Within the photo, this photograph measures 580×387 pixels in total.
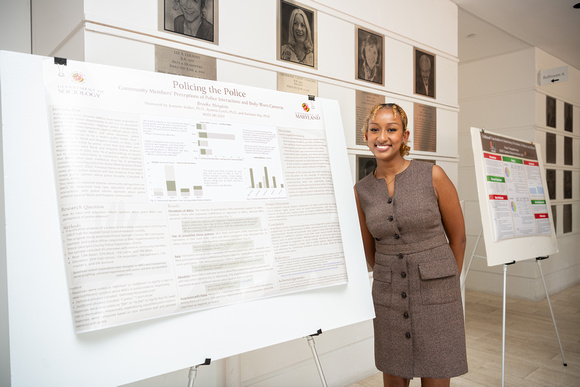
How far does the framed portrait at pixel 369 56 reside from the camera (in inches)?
102

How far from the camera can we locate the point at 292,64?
2.23 m

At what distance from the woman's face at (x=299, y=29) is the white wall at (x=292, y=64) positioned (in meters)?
0.13

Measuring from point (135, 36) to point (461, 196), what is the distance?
14.4ft

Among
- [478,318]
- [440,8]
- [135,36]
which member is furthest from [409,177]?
[478,318]

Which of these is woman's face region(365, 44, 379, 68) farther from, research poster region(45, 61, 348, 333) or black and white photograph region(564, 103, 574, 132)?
black and white photograph region(564, 103, 574, 132)

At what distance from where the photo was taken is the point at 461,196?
489 centimetres

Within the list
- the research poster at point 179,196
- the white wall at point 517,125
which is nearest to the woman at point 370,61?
Answer: the research poster at point 179,196

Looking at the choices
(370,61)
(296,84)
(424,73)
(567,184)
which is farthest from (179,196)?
(567,184)

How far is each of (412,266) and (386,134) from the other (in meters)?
0.56

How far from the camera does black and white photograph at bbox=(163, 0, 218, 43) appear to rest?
1772 millimetres

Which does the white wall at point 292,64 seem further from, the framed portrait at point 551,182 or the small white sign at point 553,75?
the framed portrait at point 551,182

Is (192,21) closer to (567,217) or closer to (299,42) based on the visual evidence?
(299,42)

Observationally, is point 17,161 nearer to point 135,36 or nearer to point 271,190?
point 271,190

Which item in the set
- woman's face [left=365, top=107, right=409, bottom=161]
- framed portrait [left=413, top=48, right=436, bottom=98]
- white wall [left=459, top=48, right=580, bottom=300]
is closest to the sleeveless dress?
woman's face [left=365, top=107, right=409, bottom=161]
